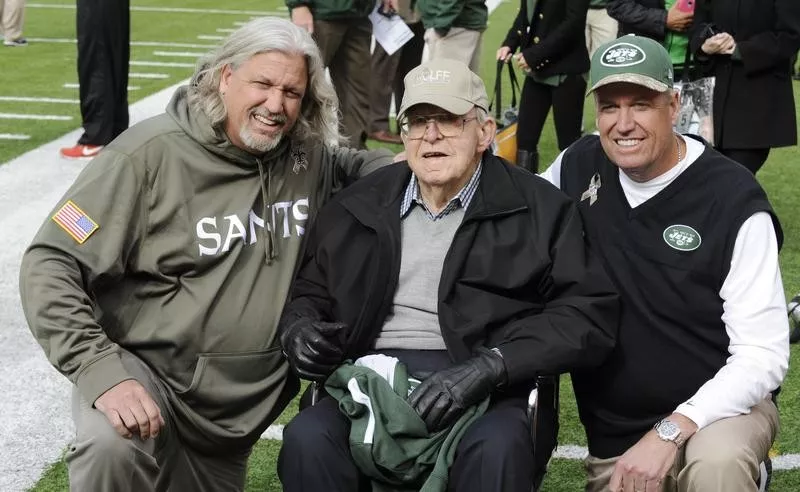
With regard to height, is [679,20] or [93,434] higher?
[679,20]

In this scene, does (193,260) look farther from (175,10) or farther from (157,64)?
(175,10)

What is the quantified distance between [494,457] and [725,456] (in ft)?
1.99

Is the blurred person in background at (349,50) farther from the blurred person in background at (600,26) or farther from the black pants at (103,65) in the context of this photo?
the blurred person in background at (600,26)

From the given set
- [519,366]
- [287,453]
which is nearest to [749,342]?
[519,366]

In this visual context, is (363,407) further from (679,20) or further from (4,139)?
(4,139)

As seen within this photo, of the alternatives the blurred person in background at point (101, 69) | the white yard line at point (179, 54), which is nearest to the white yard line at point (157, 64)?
the white yard line at point (179, 54)

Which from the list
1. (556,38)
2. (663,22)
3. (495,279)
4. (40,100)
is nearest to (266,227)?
(495,279)

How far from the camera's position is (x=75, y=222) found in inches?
133

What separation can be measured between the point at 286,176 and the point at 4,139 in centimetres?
679

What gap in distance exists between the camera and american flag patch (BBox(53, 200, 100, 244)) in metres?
3.37

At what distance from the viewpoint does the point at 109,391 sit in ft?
10.6

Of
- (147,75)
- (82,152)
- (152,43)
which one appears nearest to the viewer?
(82,152)

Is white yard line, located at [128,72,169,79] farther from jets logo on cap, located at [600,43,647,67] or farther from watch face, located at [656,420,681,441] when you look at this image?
watch face, located at [656,420,681,441]

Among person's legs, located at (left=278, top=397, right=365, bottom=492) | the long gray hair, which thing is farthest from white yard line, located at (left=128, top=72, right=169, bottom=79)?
person's legs, located at (left=278, top=397, right=365, bottom=492)
